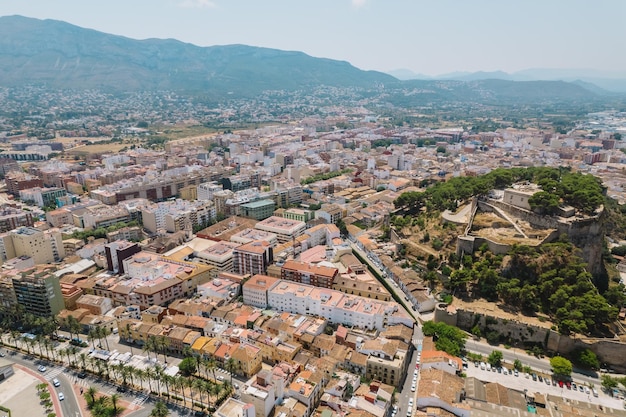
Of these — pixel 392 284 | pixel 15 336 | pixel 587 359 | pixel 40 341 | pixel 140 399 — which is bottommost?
pixel 140 399

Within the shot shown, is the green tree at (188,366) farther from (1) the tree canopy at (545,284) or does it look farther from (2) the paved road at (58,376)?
(1) the tree canopy at (545,284)

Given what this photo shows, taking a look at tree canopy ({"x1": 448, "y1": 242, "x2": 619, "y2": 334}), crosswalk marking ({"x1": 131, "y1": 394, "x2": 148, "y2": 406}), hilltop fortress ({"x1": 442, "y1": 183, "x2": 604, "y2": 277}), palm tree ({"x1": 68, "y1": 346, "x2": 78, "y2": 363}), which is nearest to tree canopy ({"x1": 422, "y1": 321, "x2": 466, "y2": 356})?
tree canopy ({"x1": 448, "y1": 242, "x2": 619, "y2": 334})

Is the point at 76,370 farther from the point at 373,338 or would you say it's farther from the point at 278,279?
the point at 373,338

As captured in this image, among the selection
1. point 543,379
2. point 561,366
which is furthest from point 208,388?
point 561,366

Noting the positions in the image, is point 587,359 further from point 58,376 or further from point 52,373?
point 52,373

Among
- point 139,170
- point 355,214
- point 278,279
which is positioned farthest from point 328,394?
point 139,170
